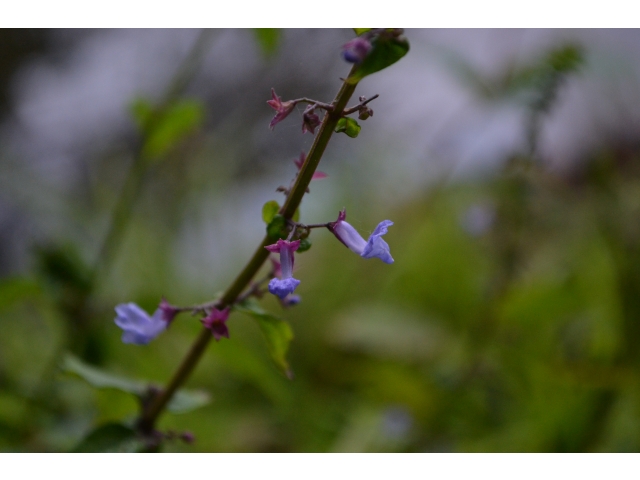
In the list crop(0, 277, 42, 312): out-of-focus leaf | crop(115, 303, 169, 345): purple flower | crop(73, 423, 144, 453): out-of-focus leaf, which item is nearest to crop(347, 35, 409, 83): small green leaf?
crop(115, 303, 169, 345): purple flower

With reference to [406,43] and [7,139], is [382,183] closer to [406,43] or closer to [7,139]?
[7,139]

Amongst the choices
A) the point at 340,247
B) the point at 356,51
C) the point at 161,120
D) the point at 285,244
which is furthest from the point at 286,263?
the point at 340,247

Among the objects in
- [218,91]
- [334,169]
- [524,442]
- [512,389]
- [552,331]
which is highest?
[218,91]

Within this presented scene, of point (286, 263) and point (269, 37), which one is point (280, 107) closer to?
point (286, 263)

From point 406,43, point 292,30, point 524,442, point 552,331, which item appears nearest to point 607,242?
point 552,331

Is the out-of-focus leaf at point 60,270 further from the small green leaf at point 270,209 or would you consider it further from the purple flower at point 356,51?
the purple flower at point 356,51

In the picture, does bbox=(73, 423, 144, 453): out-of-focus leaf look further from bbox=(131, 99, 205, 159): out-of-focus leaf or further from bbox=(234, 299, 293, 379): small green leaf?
bbox=(131, 99, 205, 159): out-of-focus leaf

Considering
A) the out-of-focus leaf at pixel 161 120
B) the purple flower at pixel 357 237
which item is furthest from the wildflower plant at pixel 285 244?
the out-of-focus leaf at pixel 161 120
